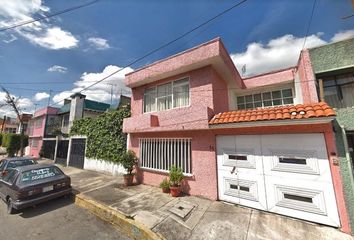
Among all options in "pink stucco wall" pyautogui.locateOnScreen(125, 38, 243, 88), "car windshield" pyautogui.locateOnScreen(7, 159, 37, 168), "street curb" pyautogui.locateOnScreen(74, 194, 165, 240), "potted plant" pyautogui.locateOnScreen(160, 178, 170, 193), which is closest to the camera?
"street curb" pyautogui.locateOnScreen(74, 194, 165, 240)

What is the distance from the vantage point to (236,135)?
6352 millimetres

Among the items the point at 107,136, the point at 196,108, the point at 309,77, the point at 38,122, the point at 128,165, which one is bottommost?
the point at 128,165

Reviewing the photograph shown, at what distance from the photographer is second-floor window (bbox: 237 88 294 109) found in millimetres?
9281

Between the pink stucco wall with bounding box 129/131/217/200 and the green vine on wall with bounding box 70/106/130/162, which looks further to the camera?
the green vine on wall with bounding box 70/106/130/162

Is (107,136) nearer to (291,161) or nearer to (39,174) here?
(39,174)

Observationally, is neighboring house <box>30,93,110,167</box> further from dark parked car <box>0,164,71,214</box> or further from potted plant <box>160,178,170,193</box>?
potted plant <box>160,178,170,193</box>

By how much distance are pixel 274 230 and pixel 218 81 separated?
6.00 m

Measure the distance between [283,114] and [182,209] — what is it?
15.1 feet

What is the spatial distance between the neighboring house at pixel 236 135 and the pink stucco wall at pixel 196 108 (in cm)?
4

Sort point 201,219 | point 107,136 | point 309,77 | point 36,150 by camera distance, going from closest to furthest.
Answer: point 201,219
point 309,77
point 107,136
point 36,150

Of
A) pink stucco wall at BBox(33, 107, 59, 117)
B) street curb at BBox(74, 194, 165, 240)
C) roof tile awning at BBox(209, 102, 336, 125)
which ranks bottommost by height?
street curb at BBox(74, 194, 165, 240)

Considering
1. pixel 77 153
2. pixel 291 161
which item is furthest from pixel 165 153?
pixel 77 153

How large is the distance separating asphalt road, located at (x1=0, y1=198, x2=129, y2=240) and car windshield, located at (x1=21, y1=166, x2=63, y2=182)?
1.22m

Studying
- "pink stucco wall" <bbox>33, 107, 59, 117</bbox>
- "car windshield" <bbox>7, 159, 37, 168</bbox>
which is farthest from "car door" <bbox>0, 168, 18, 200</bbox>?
"pink stucco wall" <bbox>33, 107, 59, 117</bbox>
